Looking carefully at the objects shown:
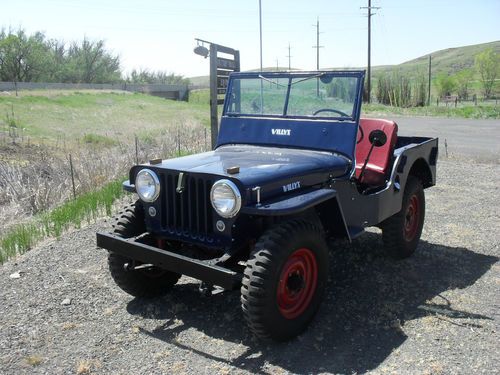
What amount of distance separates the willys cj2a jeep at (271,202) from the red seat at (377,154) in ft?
0.04

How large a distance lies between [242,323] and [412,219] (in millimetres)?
2418

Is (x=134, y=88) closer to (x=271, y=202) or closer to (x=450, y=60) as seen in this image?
(x=271, y=202)

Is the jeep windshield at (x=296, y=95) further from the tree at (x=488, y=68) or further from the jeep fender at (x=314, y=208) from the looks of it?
the tree at (x=488, y=68)

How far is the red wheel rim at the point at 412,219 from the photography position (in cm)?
530

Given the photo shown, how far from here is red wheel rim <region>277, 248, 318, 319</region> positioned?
136 inches

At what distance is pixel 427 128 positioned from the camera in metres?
21.5

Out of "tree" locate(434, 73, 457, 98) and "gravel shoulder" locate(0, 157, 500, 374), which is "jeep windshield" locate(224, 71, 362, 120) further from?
"tree" locate(434, 73, 457, 98)

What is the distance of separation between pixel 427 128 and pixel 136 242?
19732 mm

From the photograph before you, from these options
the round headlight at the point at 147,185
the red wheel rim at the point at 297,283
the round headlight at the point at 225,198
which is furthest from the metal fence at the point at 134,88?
the red wheel rim at the point at 297,283

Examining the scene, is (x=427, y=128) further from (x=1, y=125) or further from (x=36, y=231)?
(x=36, y=231)

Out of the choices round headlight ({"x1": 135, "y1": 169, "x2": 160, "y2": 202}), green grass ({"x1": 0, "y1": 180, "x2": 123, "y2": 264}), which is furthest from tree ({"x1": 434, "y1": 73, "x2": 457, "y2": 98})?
round headlight ({"x1": 135, "y1": 169, "x2": 160, "y2": 202})

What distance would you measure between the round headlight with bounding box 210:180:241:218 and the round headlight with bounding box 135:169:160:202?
1.75 feet

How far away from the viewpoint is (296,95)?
4703mm

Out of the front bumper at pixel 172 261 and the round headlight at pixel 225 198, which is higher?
the round headlight at pixel 225 198
